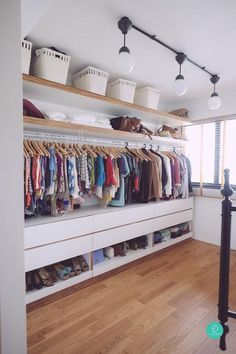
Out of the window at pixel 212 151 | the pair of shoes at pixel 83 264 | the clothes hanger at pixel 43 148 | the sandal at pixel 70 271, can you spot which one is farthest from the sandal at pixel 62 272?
the window at pixel 212 151

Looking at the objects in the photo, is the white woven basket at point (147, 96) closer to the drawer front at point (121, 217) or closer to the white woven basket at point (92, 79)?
the white woven basket at point (92, 79)

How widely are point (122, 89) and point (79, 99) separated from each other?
0.57m

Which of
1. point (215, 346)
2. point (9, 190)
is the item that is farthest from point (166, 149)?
point (9, 190)

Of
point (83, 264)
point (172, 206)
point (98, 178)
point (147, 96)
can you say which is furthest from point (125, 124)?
point (83, 264)

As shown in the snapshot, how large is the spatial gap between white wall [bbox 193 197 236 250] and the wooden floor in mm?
895

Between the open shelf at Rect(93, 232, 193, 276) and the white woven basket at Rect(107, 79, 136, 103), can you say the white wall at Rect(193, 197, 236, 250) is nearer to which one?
the open shelf at Rect(93, 232, 193, 276)

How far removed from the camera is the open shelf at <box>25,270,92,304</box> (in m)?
1.87

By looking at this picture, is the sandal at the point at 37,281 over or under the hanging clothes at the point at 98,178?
under

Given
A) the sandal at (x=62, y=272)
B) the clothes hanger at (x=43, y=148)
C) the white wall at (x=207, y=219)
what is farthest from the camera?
the white wall at (x=207, y=219)

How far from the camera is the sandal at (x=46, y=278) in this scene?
1.98 meters

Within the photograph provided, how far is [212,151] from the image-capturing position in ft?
11.2

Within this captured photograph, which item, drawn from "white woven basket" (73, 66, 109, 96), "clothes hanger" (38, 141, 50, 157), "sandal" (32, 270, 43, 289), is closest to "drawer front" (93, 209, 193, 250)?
"sandal" (32, 270, 43, 289)

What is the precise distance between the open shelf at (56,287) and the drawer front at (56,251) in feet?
0.77

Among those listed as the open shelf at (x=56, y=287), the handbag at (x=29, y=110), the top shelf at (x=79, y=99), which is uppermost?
the top shelf at (x=79, y=99)
